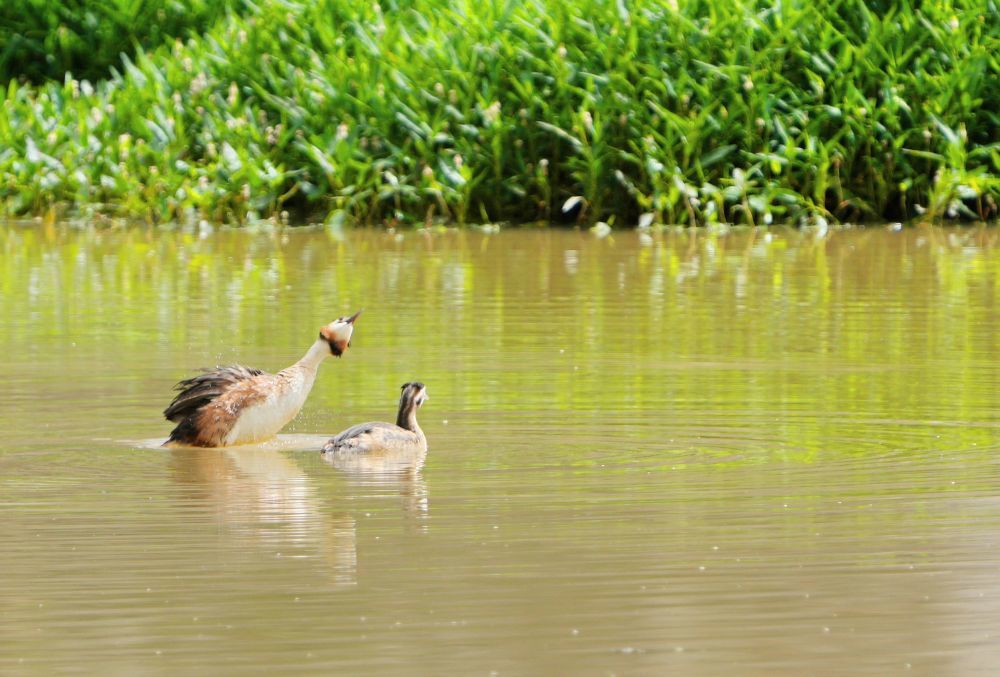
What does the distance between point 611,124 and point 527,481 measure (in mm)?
10230

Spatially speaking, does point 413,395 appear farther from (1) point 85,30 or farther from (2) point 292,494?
(1) point 85,30

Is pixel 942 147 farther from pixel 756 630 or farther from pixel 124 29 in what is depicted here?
pixel 756 630

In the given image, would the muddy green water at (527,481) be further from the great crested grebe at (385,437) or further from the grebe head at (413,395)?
the grebe head at (413,395)

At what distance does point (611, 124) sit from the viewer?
16.9 metres

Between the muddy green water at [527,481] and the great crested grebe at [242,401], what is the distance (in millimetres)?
111

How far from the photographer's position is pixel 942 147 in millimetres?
16641

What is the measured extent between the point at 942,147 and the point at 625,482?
10380 mm

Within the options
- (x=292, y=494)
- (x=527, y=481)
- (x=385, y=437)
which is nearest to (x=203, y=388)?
(x=385, y=437)

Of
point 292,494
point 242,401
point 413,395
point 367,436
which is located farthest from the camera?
point 242,401

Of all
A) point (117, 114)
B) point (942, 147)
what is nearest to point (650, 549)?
point (942, 147)

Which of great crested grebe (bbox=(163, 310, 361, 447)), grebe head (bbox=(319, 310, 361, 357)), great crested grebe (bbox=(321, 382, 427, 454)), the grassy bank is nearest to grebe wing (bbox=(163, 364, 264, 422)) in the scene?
great crested grebe (bbox=(163, 310, 361, 447))

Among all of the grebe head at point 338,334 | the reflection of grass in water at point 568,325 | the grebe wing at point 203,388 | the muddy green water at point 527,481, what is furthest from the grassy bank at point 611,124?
the grebe wing at point 203,388

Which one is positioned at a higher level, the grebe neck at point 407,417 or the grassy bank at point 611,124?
the grassy bank at point 611,124

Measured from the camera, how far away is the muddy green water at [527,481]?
16.0ft
